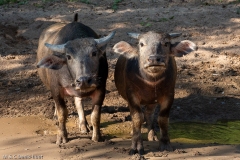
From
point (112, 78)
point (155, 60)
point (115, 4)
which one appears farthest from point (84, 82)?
point (115, 4)

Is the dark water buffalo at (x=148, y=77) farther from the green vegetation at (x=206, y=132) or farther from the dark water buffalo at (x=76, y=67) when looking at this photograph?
the green vegetation at (x=206, y=132)

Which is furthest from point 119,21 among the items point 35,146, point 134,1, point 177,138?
point 35,146

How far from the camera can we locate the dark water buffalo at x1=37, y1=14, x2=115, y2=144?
7254 millimetres

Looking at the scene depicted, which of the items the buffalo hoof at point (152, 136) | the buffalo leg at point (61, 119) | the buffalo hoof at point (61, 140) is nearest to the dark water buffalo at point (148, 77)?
the buffalo hoof at point (152, 136)

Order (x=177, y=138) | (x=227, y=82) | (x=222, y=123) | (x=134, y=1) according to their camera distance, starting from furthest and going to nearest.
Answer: (x=134, y=1) < (x=227, y=82) < (x=222, y=123) < (x=177, y=138)

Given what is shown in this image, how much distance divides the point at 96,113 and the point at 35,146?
1.06m

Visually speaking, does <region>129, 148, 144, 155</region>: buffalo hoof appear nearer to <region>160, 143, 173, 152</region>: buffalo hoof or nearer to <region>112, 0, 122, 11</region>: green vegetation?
<region>160, 143, 173, 152</region>: buffalo hoof

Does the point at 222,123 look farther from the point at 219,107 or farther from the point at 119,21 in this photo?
the point at 119,21

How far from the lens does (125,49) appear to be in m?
7.50

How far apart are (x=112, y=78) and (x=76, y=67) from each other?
163 inches

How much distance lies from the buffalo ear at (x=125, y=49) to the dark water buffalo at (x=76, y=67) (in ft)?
0.72

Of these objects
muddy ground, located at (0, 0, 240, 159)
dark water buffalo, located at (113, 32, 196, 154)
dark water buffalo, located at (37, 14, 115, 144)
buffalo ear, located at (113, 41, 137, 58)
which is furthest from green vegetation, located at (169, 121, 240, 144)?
buffalo ear, located at (113, 41, 137, 58)

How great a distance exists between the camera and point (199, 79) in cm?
1129

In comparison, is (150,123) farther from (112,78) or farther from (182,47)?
Result: (112,78)
